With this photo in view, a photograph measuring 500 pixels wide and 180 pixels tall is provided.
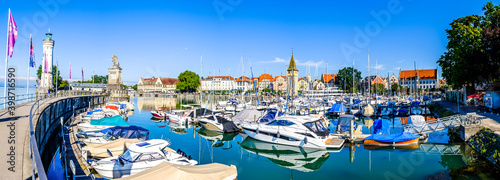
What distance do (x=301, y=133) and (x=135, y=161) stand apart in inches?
492

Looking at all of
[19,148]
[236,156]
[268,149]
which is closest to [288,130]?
[268,149]

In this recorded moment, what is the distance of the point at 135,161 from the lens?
44.4 feet

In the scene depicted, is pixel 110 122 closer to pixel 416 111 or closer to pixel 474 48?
pixel 474 48

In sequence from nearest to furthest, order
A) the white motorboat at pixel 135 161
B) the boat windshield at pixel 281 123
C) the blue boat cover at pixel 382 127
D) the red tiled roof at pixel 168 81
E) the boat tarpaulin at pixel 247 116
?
1. the white motorboat at pixel 135 161
2. the boat windshield at pixel 281 123
3. the blue boat cover at pixel 382 127
4. the boat tarpaulin at pixel 247 116
5. the red tiled roof at pixel 168 81

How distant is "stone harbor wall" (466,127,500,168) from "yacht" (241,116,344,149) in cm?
871

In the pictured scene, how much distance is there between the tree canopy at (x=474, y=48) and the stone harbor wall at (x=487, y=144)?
41.8ft

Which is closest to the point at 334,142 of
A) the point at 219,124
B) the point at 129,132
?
the point at 219,124

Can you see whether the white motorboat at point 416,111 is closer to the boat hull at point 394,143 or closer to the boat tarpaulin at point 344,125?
the boat tarpaulin at point 344,125

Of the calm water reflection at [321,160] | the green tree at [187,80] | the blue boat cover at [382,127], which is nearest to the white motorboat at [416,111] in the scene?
the calm water reflection at [321,160]

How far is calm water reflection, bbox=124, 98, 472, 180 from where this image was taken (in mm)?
16603

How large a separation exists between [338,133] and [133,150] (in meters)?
17.7

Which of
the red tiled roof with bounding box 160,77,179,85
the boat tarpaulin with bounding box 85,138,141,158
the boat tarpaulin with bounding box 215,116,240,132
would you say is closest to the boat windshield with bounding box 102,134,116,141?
the boat tarpaulin with bounding box 85,138,141,158

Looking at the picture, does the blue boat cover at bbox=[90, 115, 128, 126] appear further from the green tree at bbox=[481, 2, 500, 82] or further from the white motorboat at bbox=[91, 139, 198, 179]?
the green tree at bbox=[481, 2, 500, 82]

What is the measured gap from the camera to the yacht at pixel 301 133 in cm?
2142
